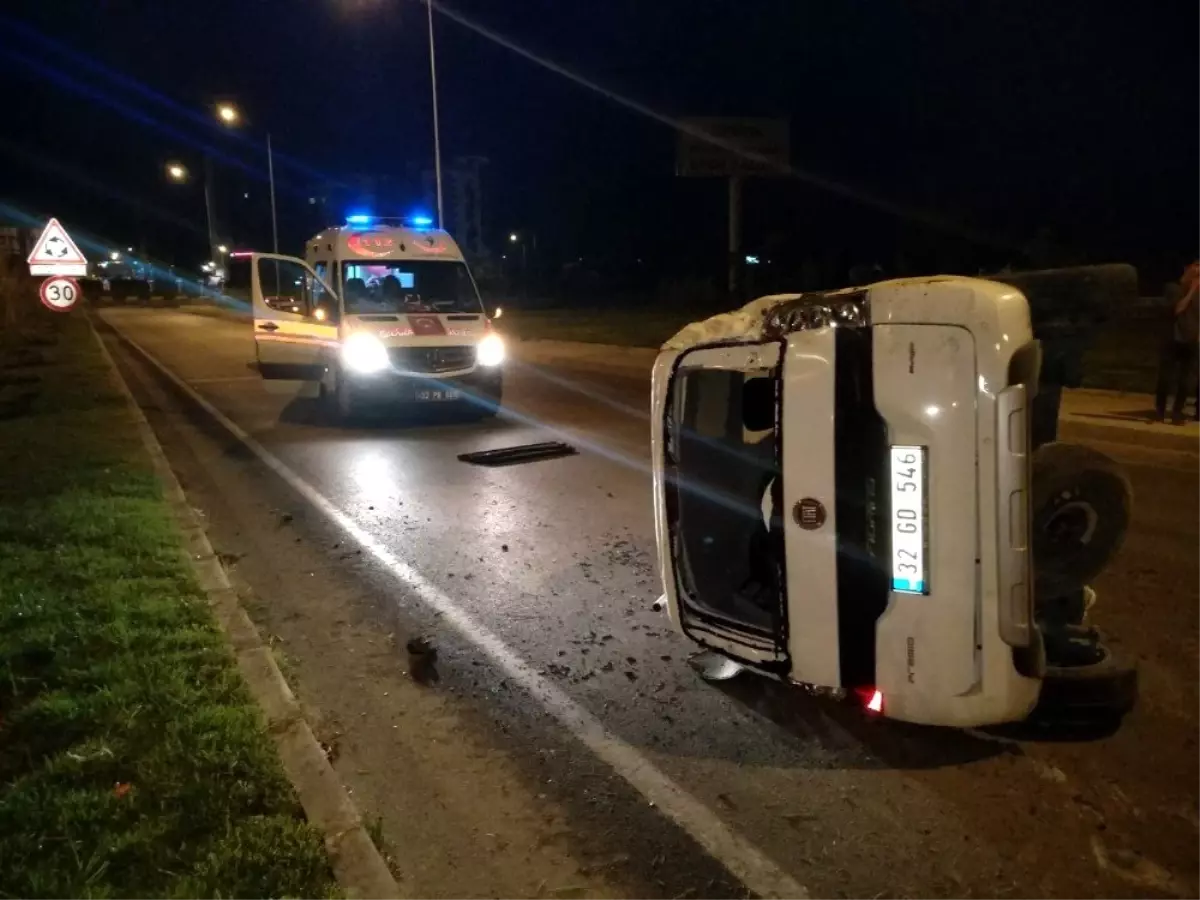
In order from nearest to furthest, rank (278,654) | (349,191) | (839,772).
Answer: (839,772) → (278,654) → (349,191)

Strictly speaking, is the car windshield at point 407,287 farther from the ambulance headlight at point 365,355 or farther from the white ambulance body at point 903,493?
the white ambulance body at point 903,493

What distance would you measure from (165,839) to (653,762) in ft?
5.98

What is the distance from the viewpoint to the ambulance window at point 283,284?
14.1 meters

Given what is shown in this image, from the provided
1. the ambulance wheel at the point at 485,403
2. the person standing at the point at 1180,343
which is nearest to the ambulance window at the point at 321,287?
the ambulance wheel at the point at 485,403

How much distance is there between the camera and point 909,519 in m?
3.70

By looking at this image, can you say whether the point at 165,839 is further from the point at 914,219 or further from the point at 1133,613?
the point at 914,219

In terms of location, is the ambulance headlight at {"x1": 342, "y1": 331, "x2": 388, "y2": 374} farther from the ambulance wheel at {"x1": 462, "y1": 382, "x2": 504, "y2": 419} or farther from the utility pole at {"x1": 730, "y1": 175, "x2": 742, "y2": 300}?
the utility pole at {"x1": 730, "y1": 175, "x2": 742, "y2": 300}

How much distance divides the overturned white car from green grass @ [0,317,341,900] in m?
1.98

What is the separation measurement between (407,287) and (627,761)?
400 inches

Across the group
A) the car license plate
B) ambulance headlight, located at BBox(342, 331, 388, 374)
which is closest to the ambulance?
ambulance headlight, located at BBox(342, 331, 388, 374)

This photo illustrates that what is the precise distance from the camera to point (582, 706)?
489cm

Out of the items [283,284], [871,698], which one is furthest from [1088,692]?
[283,284]

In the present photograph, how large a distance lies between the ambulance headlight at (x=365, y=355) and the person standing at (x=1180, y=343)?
8.73 metres

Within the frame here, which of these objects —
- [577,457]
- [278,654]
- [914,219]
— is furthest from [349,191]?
[278,654]
